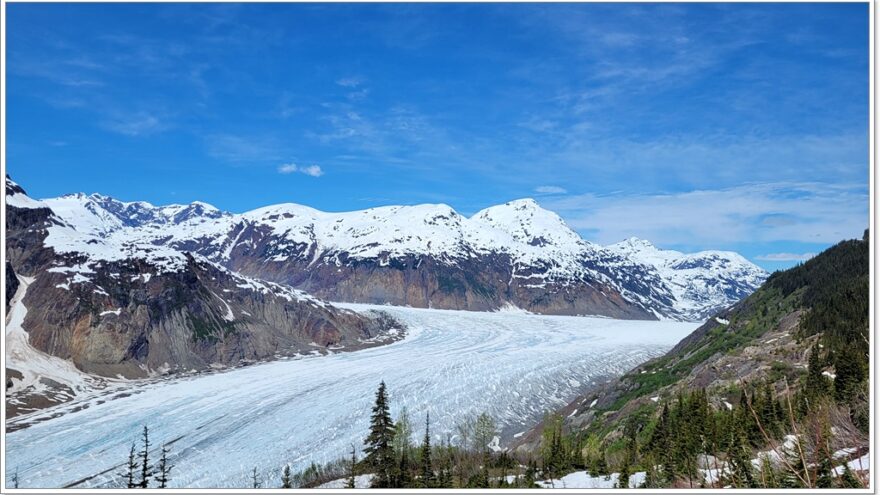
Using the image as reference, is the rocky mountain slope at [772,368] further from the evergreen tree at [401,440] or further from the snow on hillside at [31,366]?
the snow on hillside at [31,366]

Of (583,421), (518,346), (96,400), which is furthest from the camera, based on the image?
(518,346)

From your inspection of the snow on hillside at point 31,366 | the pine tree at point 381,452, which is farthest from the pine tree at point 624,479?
the snow on hillside at point 31,366

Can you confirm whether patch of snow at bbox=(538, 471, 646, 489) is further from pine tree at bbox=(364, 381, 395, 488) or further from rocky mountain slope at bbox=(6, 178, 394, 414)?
rocky mountain slope at bbox=(6, 178, 394, 414)

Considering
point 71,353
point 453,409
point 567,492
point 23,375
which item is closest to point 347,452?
point 453,409

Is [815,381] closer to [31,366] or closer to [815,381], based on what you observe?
[815,381]

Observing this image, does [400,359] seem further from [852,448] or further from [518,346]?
[852,448]

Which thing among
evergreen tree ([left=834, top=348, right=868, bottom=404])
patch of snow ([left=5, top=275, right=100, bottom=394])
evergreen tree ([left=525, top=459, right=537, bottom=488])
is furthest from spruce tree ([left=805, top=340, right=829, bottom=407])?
patch of snow ([left=5, top=275, right=100, bottom=394])

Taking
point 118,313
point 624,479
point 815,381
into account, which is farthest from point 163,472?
point 118,313
